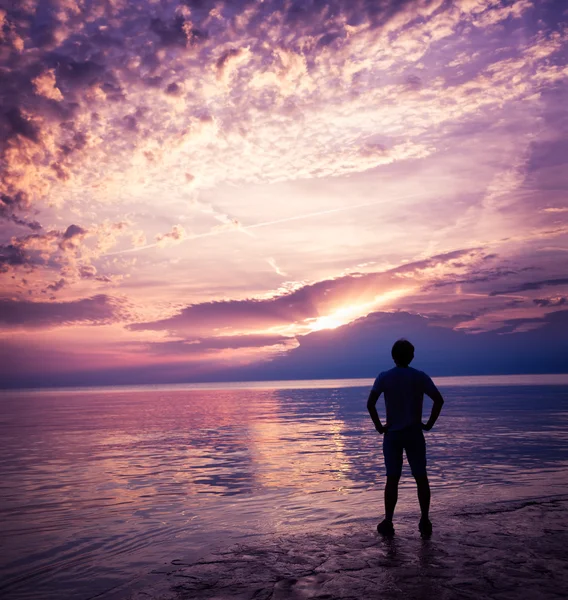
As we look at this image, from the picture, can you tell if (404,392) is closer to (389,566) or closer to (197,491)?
(389,566)

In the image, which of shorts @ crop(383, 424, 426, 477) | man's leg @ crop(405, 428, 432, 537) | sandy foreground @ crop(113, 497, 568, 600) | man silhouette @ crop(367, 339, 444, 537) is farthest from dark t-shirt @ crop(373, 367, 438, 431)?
sandy foreground @ crop(113, 497, 568, 600)

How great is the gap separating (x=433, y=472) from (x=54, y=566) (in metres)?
10.4

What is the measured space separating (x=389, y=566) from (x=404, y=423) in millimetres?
2057

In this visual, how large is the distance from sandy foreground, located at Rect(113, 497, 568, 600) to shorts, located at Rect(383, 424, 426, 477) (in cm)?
100

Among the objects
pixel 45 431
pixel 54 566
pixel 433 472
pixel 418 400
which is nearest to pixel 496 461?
pixel 433 472

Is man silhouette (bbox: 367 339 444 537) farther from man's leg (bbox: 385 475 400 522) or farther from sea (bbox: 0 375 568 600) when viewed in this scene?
sea (bbox: 0 375 568 600)

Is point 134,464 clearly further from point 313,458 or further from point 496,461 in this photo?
point 496,461

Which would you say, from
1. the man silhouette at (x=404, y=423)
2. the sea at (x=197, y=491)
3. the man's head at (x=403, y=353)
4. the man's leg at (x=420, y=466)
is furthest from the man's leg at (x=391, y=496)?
the man's head at (x=403, y=353)

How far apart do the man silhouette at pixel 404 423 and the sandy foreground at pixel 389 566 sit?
0.47 m

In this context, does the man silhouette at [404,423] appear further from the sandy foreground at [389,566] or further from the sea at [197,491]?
the sea at [197,491]

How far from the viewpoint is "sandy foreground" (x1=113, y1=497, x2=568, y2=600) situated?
5.54m

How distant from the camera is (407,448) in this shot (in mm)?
7777

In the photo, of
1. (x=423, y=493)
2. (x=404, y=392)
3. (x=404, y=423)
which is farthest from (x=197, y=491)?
(x=404, y=392)

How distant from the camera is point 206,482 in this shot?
46.6 ft
